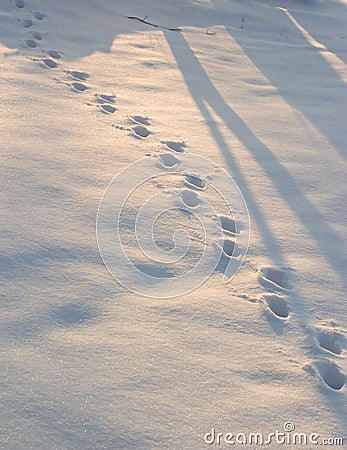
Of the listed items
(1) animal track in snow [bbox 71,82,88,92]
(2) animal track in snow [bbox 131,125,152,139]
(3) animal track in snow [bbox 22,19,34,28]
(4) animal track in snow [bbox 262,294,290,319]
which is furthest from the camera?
(3) animal track in snow [bbox 22,19,34,28]

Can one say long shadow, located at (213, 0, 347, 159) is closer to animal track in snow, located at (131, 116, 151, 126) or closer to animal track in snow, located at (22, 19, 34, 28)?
animal track in snow, located at (131, 116, 151, 126)

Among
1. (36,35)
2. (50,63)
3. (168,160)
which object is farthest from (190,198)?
(36,35)

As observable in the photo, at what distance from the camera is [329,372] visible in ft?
8.51

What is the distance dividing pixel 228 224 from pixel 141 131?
1299 millimetres

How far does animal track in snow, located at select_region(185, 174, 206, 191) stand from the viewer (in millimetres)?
3899

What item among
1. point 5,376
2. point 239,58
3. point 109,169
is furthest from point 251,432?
point 239,58

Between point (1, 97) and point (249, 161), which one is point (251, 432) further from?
point (1, 97)

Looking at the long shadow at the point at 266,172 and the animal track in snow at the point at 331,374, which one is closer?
A: the animal track in snow at the point at 331,374

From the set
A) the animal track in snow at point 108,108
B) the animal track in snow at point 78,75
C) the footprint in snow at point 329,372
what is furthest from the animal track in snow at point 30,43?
the footprint in snow at point 329,372

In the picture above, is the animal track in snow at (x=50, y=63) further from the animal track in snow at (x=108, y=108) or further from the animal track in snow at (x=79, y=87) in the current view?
the animal track in snow at (x=108, y=108)

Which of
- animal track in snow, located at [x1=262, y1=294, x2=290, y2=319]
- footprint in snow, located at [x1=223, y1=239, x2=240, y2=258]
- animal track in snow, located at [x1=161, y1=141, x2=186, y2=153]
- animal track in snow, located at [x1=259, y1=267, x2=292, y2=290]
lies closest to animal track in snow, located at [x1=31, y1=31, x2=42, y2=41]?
animal track in snow, located at [x1=161, y1=141, x2=186, y2=153]

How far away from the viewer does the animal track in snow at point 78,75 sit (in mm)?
5285

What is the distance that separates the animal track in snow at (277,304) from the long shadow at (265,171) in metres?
0.32

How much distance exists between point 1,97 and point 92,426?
3142 millimetres
